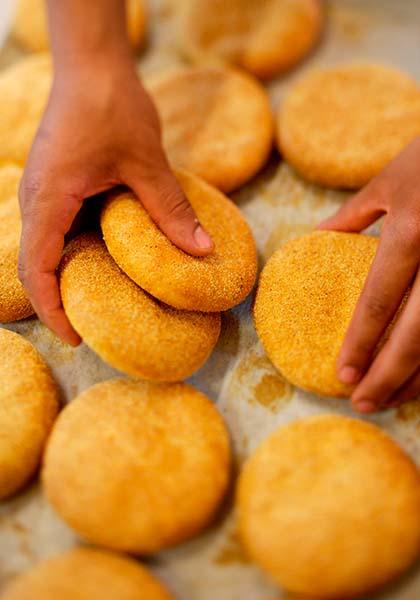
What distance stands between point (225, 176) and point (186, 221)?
368 millimetres

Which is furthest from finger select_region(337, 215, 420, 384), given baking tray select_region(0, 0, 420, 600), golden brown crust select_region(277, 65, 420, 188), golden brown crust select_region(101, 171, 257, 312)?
golden brown crust select_region(277, 65, 420, 188)

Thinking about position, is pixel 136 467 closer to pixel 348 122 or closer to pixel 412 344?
pixel 412 344

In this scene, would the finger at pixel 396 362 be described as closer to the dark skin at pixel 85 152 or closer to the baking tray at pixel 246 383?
the baking tray at pixel 246 383

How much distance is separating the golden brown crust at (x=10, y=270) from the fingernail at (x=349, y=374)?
26.8 inches

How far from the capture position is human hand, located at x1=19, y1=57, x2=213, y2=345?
3.74ft

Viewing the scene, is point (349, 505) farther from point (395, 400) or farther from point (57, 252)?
point (57, 252)

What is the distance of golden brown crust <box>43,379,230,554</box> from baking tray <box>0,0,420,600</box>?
0.19ft

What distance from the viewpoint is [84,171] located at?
1171 mm

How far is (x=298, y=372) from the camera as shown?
116 cm

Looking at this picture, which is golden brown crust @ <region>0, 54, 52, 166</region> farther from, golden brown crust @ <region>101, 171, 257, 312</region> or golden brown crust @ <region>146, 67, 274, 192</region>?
golden brown crust @ <region>101, 171, 257, 312</region>

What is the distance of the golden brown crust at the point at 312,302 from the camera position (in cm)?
116

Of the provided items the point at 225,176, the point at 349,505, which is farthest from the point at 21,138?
the point at 349,505

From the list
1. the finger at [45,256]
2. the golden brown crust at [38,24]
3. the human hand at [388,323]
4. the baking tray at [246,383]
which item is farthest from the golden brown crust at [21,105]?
the human hand at [388,323]

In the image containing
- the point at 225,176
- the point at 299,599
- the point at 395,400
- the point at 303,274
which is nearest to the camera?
the point at 299,599
